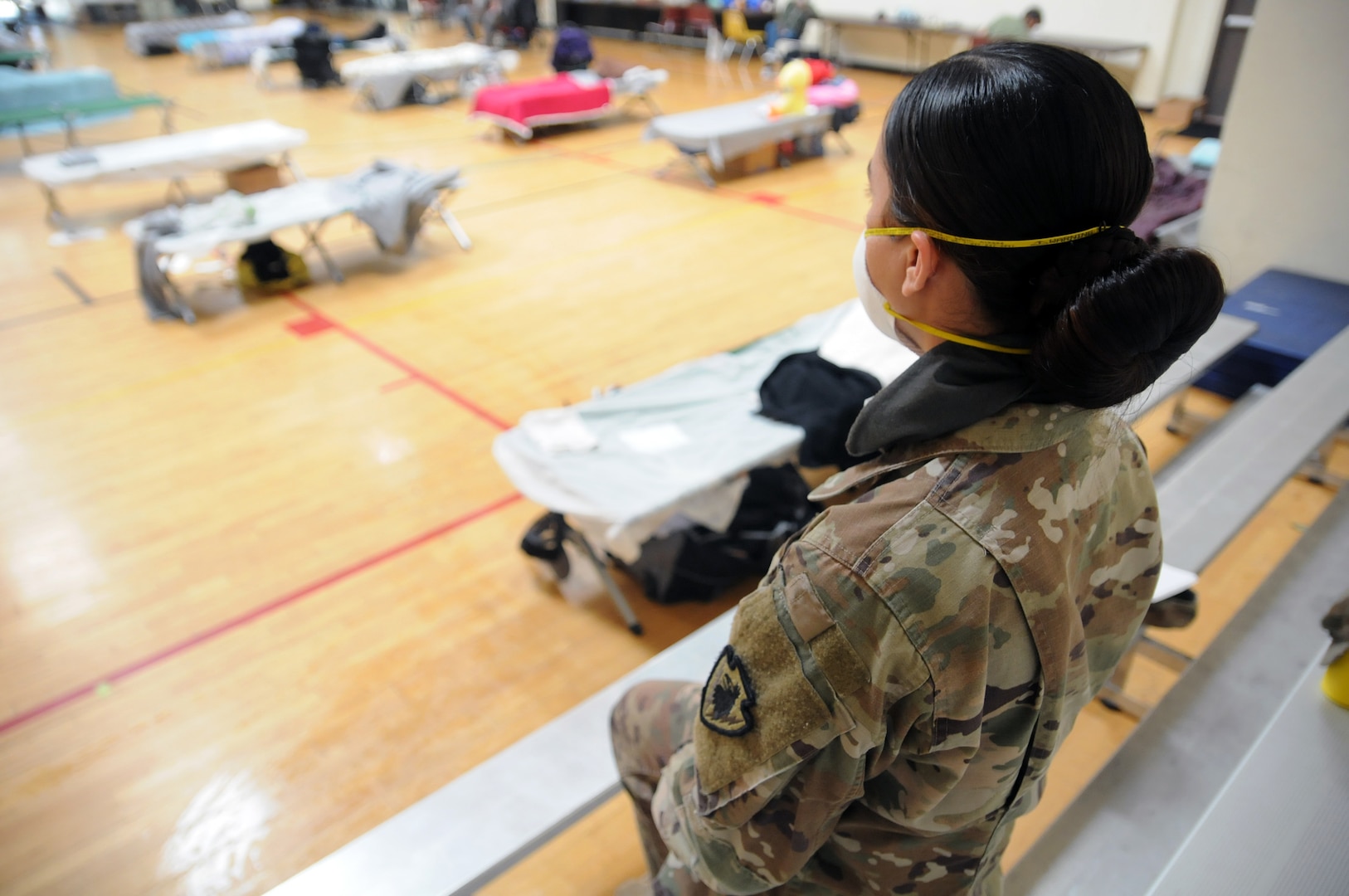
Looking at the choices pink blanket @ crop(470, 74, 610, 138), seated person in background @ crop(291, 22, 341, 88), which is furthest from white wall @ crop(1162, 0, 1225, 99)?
seated person in background @ crop(291, 22, 341, 88)

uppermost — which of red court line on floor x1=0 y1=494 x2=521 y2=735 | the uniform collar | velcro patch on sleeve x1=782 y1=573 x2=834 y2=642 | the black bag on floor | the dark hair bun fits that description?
the dark hair bun

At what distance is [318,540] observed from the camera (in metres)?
3.25

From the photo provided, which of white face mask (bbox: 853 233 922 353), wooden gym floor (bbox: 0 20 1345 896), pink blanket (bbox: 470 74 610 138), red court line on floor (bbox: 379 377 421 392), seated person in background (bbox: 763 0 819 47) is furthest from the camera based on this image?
seated person in background (bbox: 763 0 819 47)

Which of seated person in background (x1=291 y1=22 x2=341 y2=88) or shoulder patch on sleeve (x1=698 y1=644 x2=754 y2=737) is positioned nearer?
shoulder patch on sleeve (x1=698 y1=644 x2=754 y2=737)

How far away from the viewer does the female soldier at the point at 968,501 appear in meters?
0.77

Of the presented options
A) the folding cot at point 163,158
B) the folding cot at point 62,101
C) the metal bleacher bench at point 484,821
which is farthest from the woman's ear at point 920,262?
the folding cot at point 62,101

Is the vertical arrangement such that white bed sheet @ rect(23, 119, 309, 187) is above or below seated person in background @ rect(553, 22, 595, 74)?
below

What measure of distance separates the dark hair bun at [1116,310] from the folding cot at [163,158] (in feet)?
22.2

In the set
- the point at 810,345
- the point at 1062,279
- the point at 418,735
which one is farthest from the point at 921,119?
the point at 810,345

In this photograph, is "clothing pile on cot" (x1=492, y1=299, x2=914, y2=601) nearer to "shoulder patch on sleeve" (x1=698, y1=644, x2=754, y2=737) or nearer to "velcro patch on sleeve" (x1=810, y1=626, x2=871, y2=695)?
"shoulder patch on sleeve" (x1=698, y1=644, x2=754, y2=737)

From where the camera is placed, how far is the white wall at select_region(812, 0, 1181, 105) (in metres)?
8.66

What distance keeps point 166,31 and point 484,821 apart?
1600 cm

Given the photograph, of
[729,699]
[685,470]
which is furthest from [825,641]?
[685,470]

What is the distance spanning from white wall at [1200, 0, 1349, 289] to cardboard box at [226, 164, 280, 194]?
6.58 meters
